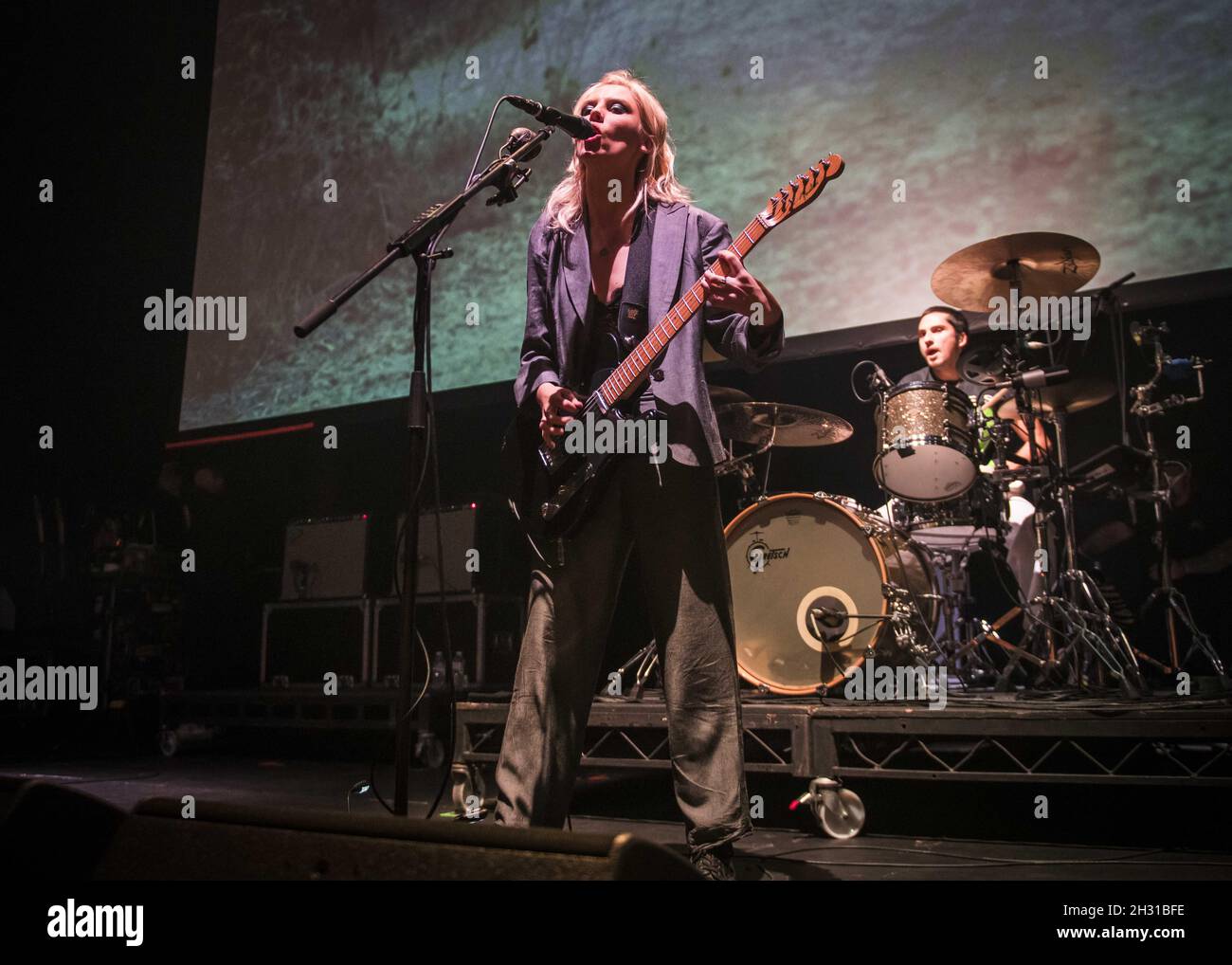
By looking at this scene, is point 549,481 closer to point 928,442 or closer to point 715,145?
point 928,442

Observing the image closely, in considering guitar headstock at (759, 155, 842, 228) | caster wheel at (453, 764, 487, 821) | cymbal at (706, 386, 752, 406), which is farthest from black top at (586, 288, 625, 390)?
cymbal at (706, 386, 752, 406)

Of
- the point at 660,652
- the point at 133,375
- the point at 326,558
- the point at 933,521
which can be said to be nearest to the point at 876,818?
the point at 933,521

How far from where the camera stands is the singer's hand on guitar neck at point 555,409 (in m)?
2.10

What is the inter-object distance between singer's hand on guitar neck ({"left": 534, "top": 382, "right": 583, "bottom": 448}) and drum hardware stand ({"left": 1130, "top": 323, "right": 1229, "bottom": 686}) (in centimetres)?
307

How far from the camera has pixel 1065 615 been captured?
3545 mm

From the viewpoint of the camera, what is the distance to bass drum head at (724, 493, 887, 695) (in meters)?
4.06

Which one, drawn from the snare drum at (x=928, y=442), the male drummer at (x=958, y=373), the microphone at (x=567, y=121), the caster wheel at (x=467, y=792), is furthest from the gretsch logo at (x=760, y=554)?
the microphone at (x=567, y=121)

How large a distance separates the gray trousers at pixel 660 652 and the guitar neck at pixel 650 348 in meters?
0.18

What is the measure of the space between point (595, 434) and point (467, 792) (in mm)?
1900

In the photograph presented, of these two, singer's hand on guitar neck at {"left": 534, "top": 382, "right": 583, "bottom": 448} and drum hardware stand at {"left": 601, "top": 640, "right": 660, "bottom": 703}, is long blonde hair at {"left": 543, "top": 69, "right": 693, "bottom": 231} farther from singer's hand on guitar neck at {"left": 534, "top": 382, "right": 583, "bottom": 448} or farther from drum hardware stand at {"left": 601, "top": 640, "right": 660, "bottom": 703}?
drum hardware stand at {"left": 601, "top": 640, "right": 660, "bottom": 703}

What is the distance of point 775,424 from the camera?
4.22m
